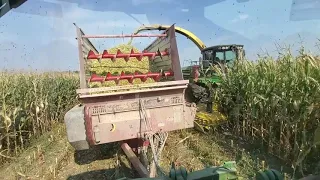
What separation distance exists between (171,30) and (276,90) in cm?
185

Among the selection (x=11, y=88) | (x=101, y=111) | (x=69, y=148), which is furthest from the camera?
(x=11, y=88)

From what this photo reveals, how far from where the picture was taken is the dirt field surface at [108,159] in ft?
13.8

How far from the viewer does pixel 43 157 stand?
494 cm

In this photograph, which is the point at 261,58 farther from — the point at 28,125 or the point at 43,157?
the point at 28,125

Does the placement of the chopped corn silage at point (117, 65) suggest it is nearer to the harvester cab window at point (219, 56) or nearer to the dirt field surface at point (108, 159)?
the dirt field surface at point (108, 159)

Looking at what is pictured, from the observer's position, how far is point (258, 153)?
15.0ft

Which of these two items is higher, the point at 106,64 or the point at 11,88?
the point at 106,64

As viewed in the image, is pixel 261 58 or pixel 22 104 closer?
pixel 261 58

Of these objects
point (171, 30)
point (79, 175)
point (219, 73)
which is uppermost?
point (171, 30)

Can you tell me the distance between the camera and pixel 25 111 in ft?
19.3

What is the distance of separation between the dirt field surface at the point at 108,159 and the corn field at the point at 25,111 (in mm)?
337

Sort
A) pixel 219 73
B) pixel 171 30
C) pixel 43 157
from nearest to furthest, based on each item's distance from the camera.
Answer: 1. pixel 171 30
2. pixel 43 157
3. pixel 219 73

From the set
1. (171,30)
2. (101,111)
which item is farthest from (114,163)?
(171,30)

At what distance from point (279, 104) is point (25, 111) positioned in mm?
4739
